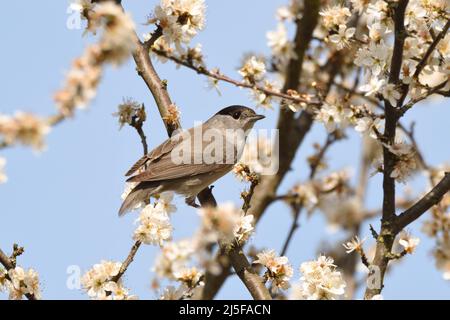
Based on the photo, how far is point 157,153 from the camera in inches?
215

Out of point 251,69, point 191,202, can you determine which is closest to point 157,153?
point 191,202

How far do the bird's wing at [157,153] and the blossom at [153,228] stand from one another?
989 millimetres

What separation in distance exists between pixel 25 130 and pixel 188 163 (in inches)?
140

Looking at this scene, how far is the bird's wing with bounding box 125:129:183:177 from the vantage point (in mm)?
5207

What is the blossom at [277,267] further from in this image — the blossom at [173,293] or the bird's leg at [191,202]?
the bird's leg at [191,202]

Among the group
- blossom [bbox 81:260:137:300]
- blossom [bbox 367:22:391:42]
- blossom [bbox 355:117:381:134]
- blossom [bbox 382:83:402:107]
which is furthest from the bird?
blossom [bbox 382:83:402:107]

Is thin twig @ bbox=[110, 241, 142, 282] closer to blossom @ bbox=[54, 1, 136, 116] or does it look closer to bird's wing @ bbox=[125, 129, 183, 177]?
bird's wing @ bbox=[125, 129, 183, 177]

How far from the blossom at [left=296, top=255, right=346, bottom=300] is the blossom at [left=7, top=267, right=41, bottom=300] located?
1.63 metres

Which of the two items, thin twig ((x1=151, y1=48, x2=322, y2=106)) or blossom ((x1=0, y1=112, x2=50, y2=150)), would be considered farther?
thin twig ((x1=151, y1=48, x2=322, y2=106))

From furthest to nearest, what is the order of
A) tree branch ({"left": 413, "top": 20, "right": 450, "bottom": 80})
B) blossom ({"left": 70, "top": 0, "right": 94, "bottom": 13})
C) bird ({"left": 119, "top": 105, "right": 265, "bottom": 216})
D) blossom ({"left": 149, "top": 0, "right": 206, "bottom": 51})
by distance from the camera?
bird ({"left": 119, "top": 105, "right": 265, "bottom": 216})
blossom ({"left": 149, "top": 0, "right": 206, "bottom": 51})
blossom ({"left": 70, "top": 0, "right": 94, "bottom": 13})
tree branch ({"left": 413, "top": 20, "right": 450, "bottom": 80})

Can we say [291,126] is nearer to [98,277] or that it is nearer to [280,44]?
[280,44]

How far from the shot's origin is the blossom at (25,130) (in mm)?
2141
